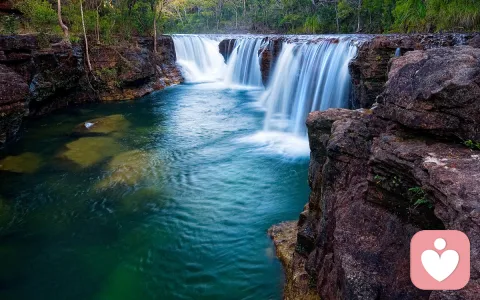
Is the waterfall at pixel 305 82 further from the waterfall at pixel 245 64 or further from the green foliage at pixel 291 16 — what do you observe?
the green foliage at pixel 291 16

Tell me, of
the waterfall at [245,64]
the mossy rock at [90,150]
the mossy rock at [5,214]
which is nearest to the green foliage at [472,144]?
the mossy rock at [5,214]

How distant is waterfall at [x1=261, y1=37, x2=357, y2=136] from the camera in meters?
13.8

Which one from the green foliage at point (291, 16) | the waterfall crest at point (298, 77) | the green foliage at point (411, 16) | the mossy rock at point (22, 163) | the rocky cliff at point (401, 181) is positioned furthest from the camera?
the green foliage at point (411, 16)

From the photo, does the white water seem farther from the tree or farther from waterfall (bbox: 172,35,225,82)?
the tree

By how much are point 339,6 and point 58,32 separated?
2424cm

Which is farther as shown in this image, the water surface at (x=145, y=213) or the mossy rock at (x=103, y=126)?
the mossy rock at (x=103, y=126)

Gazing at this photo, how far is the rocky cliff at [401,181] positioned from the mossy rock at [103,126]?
12129mm

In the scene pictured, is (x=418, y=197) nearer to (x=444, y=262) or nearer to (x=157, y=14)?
(x=444, y=262)

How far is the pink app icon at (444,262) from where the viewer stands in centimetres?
248

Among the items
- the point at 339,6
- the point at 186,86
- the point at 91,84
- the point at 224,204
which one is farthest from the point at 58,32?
the point at 339,6

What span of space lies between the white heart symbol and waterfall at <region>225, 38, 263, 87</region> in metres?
21.8

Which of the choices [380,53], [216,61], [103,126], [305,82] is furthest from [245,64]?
[380,53]

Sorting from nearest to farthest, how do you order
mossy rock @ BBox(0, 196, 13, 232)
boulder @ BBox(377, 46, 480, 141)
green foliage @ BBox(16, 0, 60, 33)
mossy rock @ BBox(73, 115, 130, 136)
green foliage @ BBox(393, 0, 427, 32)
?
boulder @ BBox(377, 46, 480, 141) → mossy rock @ BBox(0, 196, 13, 232) → mossy rock @ BBox(73, 115, 130, 136) → green foliage @ BBox(16, 0, 60, 33) → green foliage @ BBox(393, 0, 427, 32)

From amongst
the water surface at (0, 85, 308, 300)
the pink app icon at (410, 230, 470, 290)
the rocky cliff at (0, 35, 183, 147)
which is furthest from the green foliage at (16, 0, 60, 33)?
the pink app icon at (410, 230, 470, 290)
